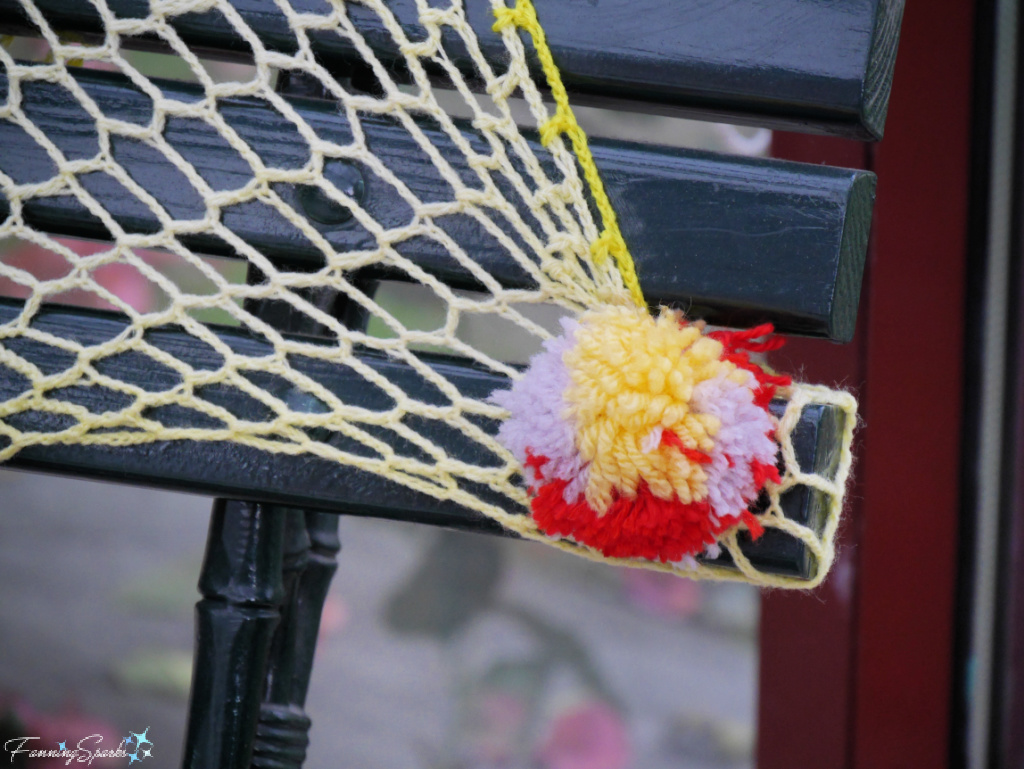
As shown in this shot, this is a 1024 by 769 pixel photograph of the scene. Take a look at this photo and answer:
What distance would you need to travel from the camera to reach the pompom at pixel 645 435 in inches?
15.8

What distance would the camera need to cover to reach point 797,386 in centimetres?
45

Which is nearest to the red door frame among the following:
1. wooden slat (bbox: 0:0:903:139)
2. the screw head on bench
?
wooden slat (bbox: 0:0:903:139)

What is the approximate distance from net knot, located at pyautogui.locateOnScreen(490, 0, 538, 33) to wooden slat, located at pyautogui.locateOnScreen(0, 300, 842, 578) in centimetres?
18

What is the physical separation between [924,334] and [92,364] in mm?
758

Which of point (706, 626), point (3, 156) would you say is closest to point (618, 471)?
point (3, 156)

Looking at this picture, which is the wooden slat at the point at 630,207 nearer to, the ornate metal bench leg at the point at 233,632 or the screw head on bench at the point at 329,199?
the screw head on bench at the point at 329,199

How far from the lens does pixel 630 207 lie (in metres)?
0.46

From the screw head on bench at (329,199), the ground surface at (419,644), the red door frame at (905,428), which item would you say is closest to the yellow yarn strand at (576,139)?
the screw head on bench at (329,199)

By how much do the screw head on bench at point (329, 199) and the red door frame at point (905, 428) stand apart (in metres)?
0.55

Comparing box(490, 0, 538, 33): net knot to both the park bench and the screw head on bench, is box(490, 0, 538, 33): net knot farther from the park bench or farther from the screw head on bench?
the screw head on bench

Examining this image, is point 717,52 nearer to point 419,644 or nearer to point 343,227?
point 343,227

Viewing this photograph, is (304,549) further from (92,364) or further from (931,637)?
(931,637)

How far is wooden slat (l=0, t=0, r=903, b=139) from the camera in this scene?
1.44 feet

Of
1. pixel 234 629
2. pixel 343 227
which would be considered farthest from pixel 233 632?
pixel 343 227
